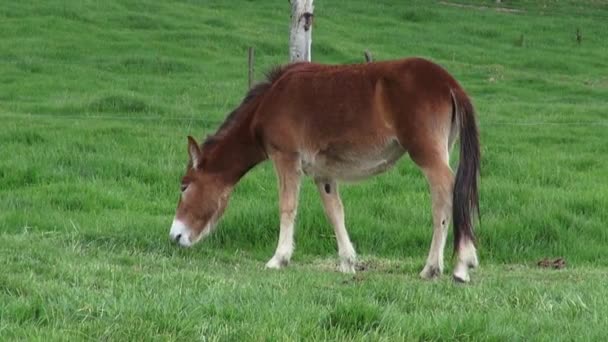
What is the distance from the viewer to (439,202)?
7.96 meters

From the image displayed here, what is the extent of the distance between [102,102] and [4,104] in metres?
2.64

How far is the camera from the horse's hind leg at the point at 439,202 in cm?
789

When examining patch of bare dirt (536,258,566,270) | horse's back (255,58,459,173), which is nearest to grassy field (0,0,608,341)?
patch of bare dirt (536,258,566,270)

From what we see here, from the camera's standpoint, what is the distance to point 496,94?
80.1ft

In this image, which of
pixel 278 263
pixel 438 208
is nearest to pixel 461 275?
pixel 438 208

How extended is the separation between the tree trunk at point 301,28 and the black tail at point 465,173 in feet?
19.9

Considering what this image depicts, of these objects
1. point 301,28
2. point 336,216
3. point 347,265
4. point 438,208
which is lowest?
point 347,265

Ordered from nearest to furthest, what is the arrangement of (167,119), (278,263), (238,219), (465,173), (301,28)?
(465,173) → (278,263) → (238,219) → (301,28) → (167,119)

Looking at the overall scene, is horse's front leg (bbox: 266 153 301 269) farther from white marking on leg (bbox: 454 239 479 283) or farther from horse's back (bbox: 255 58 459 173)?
white marking on leg (bbox: 454 239 479 283)

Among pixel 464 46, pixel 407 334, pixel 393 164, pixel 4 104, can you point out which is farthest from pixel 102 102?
pixel 464 46

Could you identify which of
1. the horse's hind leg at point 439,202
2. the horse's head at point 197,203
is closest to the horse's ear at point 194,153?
the horse's head at point 197,203

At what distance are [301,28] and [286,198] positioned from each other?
5649 millimetres

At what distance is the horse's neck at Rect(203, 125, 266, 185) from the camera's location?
9117 mm

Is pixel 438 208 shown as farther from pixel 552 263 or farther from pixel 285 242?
pixel 552 263
